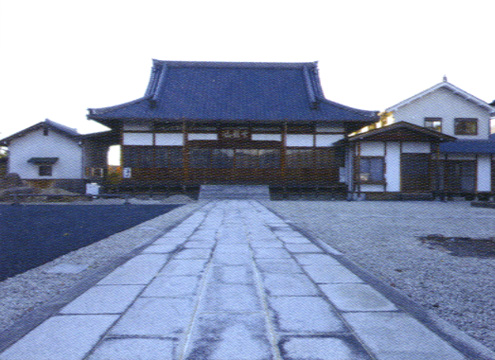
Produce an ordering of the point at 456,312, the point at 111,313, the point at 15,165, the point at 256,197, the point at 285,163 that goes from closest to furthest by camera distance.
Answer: the point at 111,313 < the point at 456,312 < the point at 256,197 < the point at 285,163 < the point at 15,165

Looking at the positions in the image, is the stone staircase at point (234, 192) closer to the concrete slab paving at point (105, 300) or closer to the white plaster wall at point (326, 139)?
the white plaster wall at point (326, 139)

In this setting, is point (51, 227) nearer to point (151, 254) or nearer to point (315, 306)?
point (151, 254)

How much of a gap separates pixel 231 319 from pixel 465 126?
21337mm

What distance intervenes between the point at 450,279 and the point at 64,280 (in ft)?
12.1

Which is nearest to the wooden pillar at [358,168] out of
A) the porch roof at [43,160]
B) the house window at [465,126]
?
the house window at [465,126]

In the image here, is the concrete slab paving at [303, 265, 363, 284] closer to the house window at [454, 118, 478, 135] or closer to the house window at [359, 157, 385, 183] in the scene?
the house window at [359, 157, 385, 183]

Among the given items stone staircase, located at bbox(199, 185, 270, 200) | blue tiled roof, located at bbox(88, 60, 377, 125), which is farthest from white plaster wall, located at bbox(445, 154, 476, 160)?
stone staircase, located at bbox(199, 185, 270, 200)

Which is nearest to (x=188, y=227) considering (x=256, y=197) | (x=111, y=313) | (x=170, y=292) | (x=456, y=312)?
(x=170, y=292)

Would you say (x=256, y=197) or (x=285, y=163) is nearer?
(x=256, y=197)

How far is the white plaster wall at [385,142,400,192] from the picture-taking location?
15656mm

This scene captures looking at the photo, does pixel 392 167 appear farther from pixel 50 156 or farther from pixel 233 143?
pixel 50 156

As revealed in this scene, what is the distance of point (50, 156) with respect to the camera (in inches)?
880

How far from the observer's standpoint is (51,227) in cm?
643

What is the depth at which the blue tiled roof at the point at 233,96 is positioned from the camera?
53.0 ft
